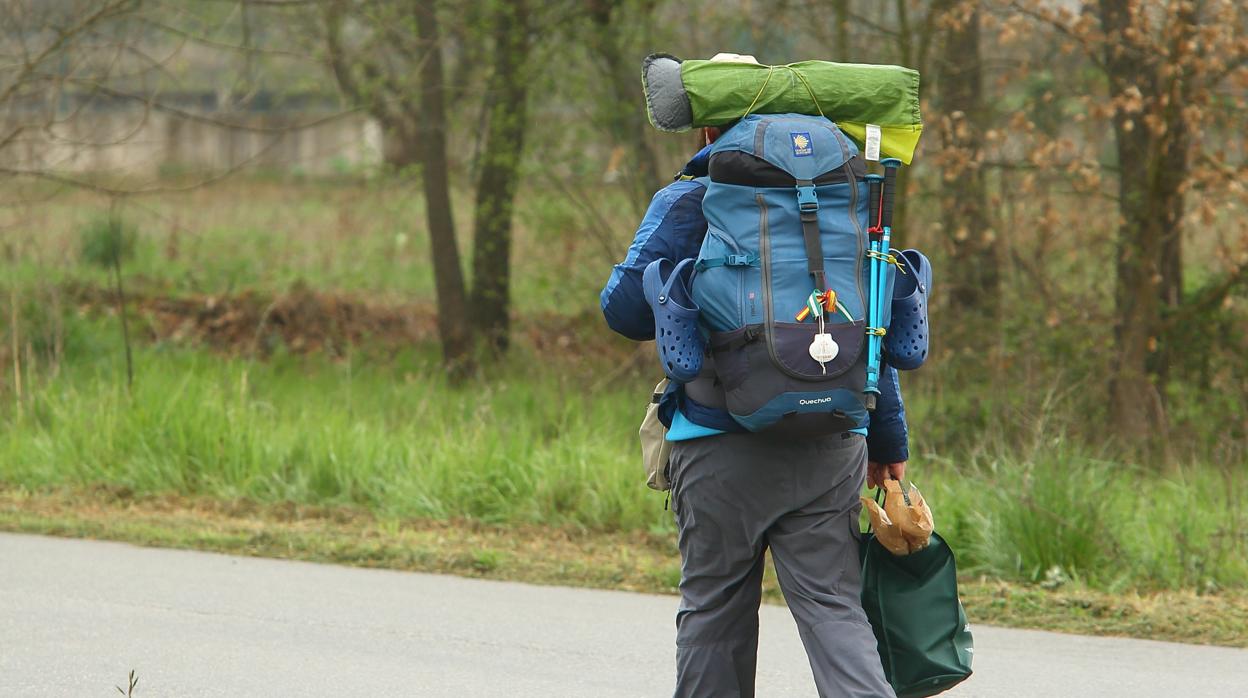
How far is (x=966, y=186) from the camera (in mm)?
11367

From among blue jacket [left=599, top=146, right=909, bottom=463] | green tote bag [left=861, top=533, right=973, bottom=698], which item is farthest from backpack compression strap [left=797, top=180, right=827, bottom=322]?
green tote bag [left=861, top=533, right=973, bottom=698]

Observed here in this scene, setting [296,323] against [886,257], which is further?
[296,323]

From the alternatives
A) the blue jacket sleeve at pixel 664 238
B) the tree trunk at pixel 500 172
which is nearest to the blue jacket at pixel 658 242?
the blue jacket sleeve at pixel 664 238

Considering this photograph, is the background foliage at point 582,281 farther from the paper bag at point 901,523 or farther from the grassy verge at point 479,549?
the paper bag at point 901,523

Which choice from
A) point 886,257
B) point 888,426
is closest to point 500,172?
point 888,426

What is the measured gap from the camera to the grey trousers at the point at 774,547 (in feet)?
11.8

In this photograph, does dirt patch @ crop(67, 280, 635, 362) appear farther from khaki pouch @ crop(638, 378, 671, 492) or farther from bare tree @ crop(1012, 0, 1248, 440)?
khaki pouch @ crop(638, 378, 671, 492)

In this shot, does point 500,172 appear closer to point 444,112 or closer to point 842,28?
point 444,112

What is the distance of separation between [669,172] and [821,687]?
9.88 meters

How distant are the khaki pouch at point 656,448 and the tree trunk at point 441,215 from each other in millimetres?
9878

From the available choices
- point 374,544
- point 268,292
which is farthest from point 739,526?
point 268,292

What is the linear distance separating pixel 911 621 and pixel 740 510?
578 mm

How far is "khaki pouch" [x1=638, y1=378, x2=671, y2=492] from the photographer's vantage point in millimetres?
3854

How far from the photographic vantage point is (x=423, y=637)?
5.86 meters
